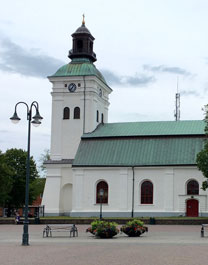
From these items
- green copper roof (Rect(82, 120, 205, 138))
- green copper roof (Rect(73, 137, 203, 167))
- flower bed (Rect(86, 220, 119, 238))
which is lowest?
flower bed (Rect(86, 220, 119, 238))

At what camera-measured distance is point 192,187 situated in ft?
184

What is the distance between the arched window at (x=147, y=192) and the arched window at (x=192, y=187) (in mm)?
4279

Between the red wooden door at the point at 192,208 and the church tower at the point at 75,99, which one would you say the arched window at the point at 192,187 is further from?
the church tower at the point at 75,99

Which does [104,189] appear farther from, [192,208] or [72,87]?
[72,87]

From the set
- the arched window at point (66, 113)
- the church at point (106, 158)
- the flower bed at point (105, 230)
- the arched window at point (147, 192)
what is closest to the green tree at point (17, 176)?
the church at point (106, 158)

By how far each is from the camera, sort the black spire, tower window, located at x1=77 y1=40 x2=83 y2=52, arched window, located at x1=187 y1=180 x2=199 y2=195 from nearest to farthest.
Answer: arched window, located at x1=187 y1=180 x2=199 y2=195 < the black spire < tower window, located at x1=77 y1=40 x2=83 y2=52

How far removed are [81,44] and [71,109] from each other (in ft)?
28.3

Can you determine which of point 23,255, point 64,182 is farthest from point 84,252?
point 64,182

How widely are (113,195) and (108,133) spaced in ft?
27.6

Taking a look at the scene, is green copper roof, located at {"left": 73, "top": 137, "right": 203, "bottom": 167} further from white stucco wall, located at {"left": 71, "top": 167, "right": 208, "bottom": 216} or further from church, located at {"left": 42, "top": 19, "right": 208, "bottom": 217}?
white stucco wall, located at {"left": 71, "top": 167, "right": 208, "bottom": 216}

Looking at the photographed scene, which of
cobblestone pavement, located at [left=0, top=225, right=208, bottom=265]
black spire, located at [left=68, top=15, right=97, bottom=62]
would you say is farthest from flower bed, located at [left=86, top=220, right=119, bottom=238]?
black spire, located at [left=68, top=15, right=97, bottom=62]

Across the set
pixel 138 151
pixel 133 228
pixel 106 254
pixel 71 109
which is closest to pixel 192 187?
pixel 138 151

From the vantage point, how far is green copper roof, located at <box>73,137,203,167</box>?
57000 mm

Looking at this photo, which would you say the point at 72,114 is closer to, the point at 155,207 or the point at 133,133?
the point at 133,133
